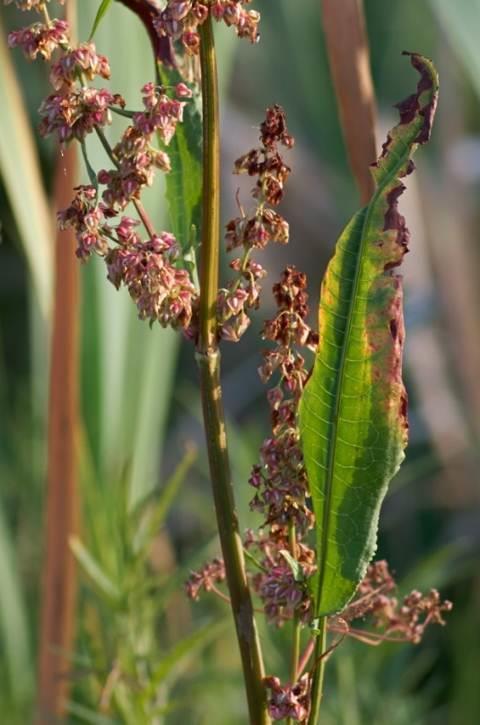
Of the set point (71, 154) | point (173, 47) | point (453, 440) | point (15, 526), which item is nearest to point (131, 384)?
point (71, 154)

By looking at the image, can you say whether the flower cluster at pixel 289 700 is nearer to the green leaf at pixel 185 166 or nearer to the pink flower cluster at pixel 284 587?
the pink flower cluster at pixel 284 587

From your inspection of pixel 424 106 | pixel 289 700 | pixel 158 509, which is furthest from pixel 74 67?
pixel 158 509

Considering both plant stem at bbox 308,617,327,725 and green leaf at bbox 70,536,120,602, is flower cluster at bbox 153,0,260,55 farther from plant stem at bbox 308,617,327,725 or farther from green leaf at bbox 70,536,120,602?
green leaf at bbox 70,536,120,602

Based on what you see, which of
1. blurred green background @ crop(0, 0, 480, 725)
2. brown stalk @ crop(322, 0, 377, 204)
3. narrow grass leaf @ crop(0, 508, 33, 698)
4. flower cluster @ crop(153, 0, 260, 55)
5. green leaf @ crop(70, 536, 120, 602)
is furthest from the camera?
narrow grass leaf @ crop(0, 508, 33, 698)

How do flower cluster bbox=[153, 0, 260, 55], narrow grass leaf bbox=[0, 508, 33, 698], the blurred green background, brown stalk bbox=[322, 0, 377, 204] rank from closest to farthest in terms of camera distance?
flower cluster bbox=[153, 0, 260, 55] → brown stalk bbox=[322, 0, 377, 204] → the blurred green background → narrow grass leaf bbox=[0, 508, 33, 698]

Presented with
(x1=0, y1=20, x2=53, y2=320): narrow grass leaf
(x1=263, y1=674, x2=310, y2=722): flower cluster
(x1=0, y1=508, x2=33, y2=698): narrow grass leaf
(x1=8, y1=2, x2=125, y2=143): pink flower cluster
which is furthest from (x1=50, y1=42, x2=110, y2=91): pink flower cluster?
(x1=0, y1=508, x2=33, y2=698): narrow grass leaf

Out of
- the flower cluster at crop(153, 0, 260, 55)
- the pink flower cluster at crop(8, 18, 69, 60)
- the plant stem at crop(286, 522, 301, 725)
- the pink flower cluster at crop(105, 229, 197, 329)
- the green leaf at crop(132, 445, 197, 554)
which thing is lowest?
the plant stem at crop(286, 522, 301, 725)

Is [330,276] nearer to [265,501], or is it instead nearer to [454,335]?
[265,501]
